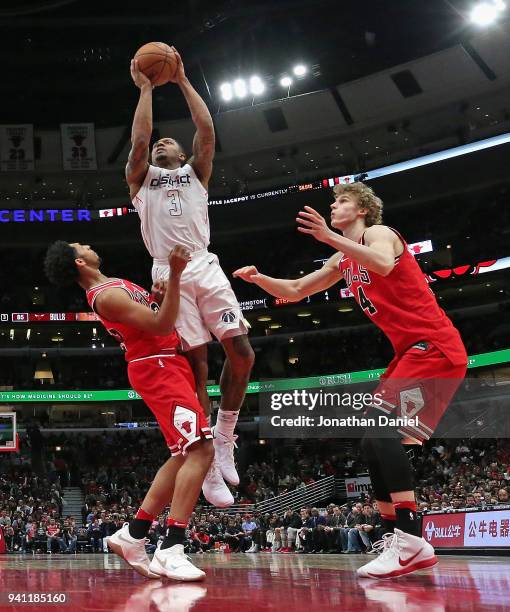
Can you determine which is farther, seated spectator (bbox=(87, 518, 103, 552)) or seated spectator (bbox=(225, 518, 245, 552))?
seated spectator (bbox=(87, 518, 103, 552))

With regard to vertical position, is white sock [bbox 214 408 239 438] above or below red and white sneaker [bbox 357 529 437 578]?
above

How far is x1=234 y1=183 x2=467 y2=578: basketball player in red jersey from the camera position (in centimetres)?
446

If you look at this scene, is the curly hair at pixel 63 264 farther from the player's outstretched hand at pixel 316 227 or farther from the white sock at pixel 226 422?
the player's outstretched hand at pixel 316 227

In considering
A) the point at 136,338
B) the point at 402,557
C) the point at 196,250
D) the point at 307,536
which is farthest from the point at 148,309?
the point at 307,536

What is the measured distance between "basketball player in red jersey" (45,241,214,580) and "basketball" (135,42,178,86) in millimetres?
1424

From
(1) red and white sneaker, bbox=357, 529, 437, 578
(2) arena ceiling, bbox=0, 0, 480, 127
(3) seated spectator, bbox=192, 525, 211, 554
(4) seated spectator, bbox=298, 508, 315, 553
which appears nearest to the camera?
(1) red and white sneaker, bbox=357, 529, 437, 578

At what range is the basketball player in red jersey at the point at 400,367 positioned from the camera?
4.46 meters

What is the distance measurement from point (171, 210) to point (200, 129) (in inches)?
26.4

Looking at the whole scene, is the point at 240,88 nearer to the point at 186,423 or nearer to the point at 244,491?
the point at 244,491

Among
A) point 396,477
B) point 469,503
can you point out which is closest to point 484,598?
point 396,477

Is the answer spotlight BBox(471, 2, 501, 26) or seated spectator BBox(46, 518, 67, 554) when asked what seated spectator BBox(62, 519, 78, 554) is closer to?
seated spectator BBox(46, 518, 67, 554)

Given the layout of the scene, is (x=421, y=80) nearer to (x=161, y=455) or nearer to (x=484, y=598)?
(x=161, y=455)

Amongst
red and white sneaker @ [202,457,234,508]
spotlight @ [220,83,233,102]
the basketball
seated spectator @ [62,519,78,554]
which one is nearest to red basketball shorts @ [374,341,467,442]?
red and white sneaker @ [202,457,234,508]

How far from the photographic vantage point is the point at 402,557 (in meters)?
4.38
